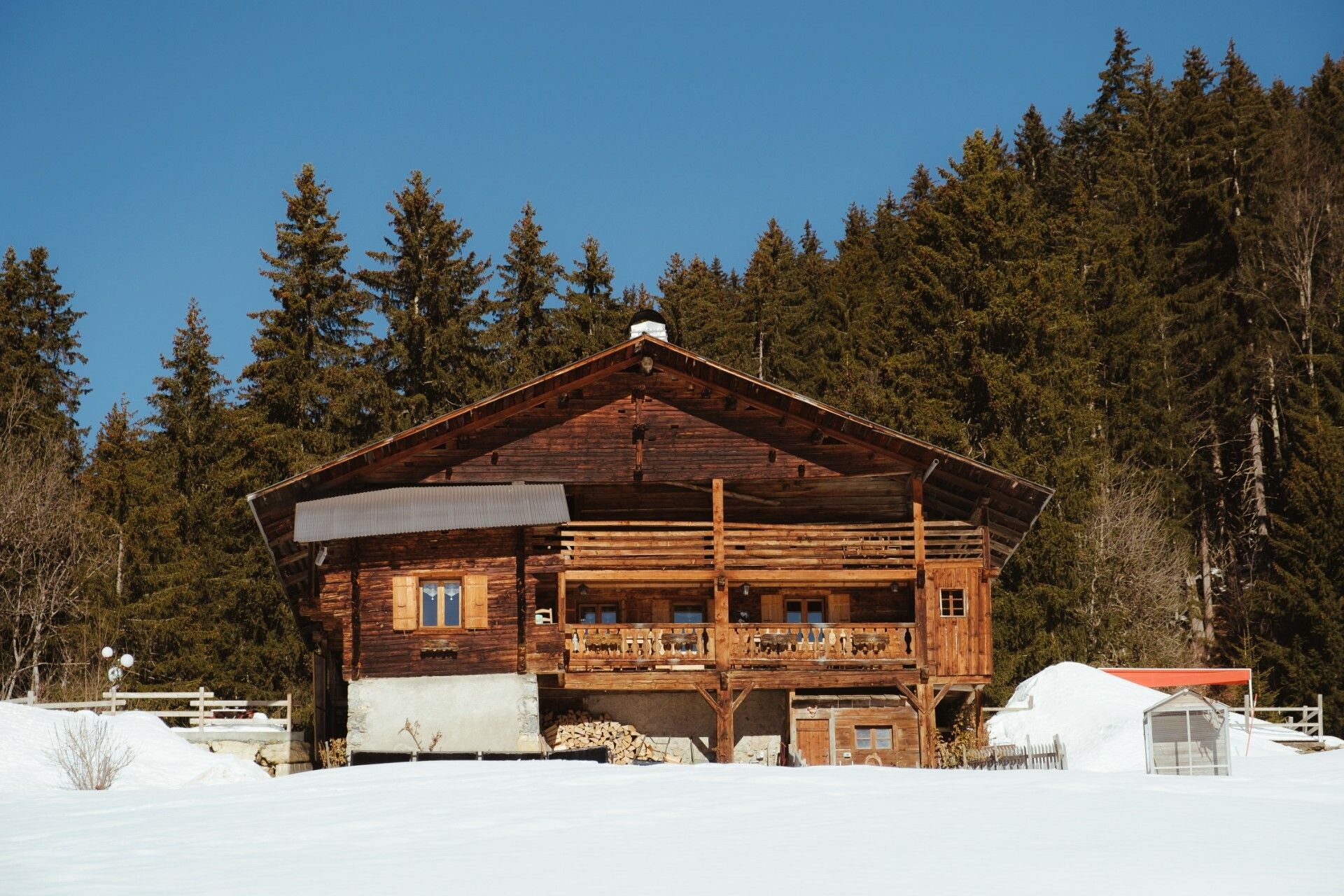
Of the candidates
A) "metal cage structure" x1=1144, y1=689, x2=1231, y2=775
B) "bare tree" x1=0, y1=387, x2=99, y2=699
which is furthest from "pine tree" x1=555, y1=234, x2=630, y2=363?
"metal cage structure" x1=1144, y1=689, x2=1231, y2=775

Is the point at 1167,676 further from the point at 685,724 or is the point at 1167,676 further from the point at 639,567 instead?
the point at 639,567

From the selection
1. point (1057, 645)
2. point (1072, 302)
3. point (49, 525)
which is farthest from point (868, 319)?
point (49, 525)

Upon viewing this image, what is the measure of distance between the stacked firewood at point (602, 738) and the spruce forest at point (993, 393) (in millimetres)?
15741

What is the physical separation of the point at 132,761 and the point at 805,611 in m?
14.6

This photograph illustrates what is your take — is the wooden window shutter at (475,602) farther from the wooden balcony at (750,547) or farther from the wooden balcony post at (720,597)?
the wooden balcony post at (720,597)

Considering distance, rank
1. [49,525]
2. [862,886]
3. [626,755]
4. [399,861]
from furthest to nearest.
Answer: [49,525] → [626,755] → [399,861] → [862,886]

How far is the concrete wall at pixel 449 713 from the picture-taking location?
31.3 meters

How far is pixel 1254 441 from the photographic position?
5575 cm

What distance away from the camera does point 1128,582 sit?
161 ft

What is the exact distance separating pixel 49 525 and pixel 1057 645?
32.0 meters

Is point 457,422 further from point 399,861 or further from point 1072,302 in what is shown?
point 1072,302

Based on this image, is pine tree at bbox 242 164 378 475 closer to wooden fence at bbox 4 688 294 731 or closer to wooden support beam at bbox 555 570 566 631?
wooden fence at bbox 4 688 294 731

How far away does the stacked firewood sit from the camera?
3238 cm

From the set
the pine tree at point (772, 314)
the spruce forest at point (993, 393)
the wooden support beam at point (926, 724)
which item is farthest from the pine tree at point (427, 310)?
the wooden support beam at point (926, 724)
